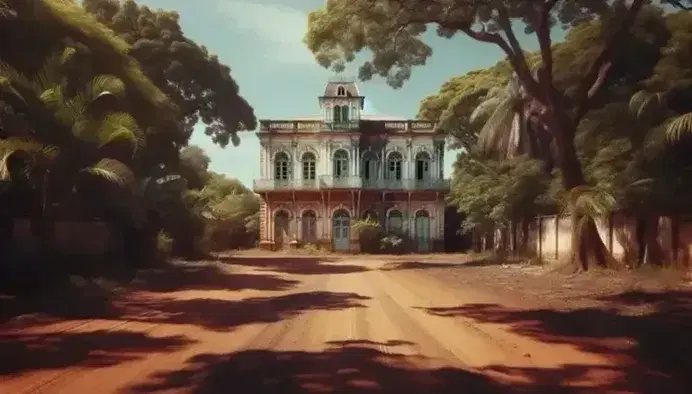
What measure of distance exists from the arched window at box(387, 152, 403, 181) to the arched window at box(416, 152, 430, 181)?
1215mm

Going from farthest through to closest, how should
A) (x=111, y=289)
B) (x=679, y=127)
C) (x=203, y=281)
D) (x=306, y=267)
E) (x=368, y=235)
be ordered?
(x=368, y=235)
(x=306, y=267)
(x=203, y=281)
(x=111, y=289)
(x=679, y=127)

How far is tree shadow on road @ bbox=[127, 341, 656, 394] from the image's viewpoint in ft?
20.3

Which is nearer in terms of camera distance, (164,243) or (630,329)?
(630,329)

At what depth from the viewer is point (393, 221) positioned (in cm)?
4612

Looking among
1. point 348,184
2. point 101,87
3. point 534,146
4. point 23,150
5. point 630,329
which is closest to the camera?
point 630,329

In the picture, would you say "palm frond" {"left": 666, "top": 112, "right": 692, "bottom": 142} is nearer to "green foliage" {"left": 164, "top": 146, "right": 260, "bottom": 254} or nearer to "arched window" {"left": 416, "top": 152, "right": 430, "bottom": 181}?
"green foliage" {"left": 164, "top": 146, "right": 260, "bottom": 254}

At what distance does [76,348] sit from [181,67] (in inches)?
948

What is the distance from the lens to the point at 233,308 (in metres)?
12.5

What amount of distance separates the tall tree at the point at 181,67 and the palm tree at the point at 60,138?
42.7 ft

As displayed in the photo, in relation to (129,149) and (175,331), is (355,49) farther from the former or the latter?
(175,331)

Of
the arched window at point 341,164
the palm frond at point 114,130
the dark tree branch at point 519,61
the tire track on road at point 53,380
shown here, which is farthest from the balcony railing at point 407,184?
the tire track on road at point 53,380

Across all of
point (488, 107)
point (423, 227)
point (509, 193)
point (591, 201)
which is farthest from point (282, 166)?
point (591, 201)

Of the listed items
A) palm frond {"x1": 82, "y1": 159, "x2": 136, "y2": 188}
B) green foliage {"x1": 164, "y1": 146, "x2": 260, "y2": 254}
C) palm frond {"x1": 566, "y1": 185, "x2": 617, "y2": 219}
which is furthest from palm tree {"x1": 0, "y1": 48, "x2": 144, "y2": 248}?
palm frond {"x1": 566, "y1": 185, "x2": 617, "y2": 219}

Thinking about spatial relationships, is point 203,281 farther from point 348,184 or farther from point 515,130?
point 348,184
